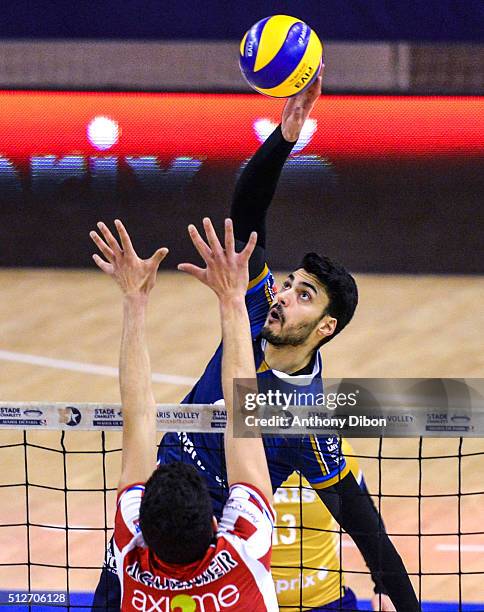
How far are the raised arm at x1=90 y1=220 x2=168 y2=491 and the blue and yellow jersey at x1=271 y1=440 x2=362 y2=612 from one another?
62.1 inches

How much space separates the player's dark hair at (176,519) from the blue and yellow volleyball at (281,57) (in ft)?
8.46

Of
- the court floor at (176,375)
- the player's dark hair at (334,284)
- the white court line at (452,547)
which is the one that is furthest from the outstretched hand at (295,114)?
the white court line at (452,547)

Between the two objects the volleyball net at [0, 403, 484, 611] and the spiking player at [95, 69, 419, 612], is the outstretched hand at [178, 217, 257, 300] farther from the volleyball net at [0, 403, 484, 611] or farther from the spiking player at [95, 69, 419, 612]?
the spiking player at [95, 69, 419, 612]

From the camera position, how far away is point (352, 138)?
12.3m

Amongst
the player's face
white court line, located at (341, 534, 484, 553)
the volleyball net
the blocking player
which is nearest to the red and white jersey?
the blocking player

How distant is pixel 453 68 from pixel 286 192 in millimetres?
2251

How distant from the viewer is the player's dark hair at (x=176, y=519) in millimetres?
3088

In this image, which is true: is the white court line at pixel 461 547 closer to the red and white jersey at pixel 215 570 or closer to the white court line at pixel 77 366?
the white court line at pixel 77 366

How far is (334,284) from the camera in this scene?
4.84 metres

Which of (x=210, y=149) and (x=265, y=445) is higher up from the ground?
(x=210, y=149)

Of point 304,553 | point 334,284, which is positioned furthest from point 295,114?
point 304,553

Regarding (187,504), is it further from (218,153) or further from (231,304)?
(218,153)

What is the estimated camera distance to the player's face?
478 cm

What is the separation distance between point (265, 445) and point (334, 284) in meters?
0.76
